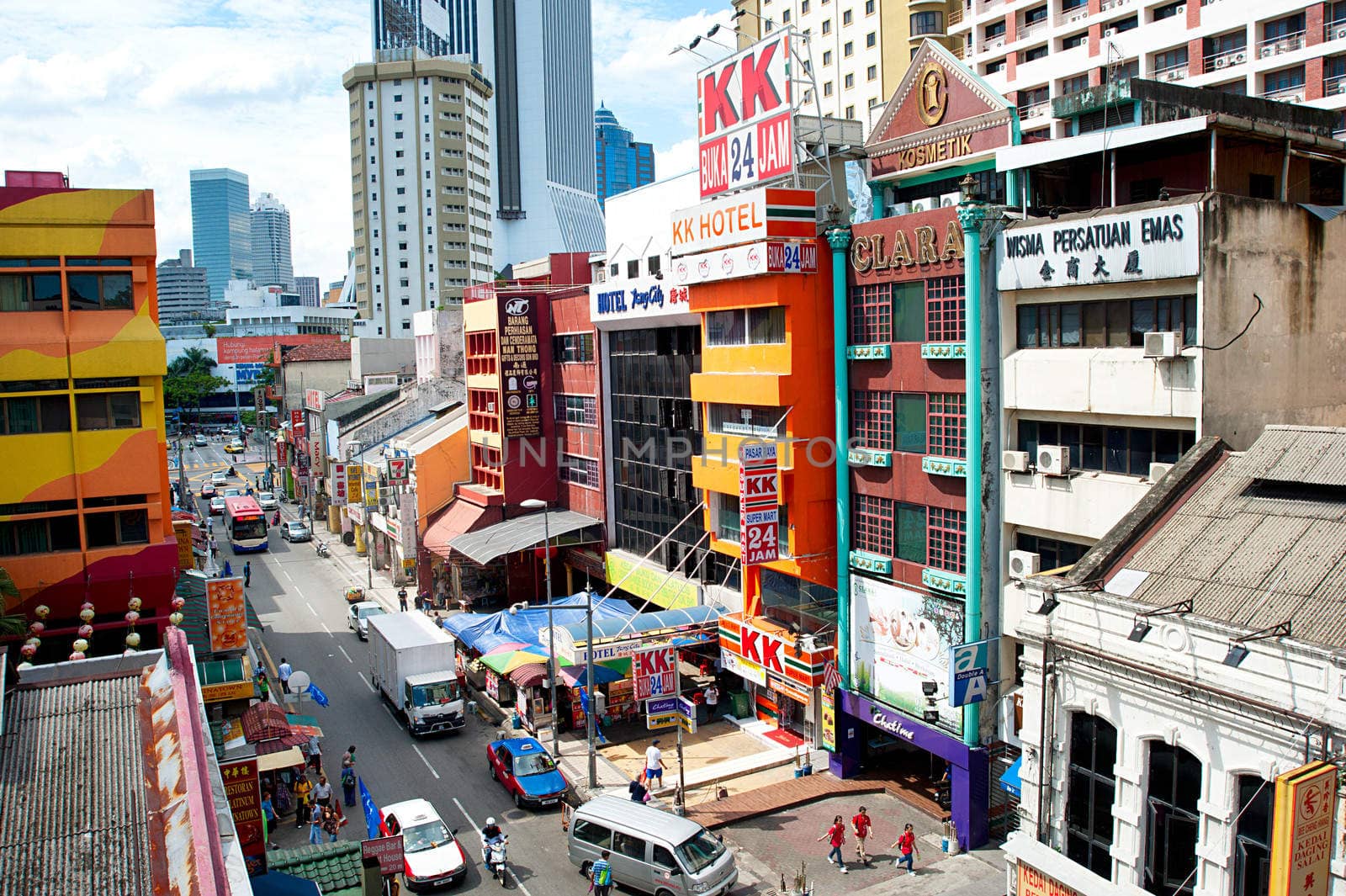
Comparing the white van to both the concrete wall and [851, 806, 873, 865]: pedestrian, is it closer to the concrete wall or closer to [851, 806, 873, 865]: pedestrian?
[851, 806, 873, 865]: pedestrian

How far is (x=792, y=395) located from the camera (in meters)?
31.9

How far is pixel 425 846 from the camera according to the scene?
2745 centimetres

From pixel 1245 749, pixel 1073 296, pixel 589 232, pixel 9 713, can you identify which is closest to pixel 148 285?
pixel 9 713

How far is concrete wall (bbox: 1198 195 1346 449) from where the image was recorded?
2223 centimetres

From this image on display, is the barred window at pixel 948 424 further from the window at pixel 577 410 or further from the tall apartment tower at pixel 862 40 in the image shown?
the tall apartment tower at pixel 862 40

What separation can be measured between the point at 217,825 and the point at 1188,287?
21.7m

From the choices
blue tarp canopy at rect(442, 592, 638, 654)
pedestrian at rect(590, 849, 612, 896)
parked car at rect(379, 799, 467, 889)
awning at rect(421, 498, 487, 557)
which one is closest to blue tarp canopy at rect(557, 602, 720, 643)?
blue tarp canopy at rect(442, 592, 638, 654)

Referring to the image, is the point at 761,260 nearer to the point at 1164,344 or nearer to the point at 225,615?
the point at 1164,344

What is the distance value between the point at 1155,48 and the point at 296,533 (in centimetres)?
6611

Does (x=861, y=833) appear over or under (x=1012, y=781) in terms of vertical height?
under

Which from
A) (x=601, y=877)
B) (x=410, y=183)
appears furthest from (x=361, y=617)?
(x=410, y=183)

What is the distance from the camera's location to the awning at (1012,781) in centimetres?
2603

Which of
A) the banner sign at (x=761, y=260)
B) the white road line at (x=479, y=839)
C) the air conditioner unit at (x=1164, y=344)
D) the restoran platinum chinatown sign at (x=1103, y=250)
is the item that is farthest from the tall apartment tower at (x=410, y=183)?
the air conditioner unit at (x=1164, y=344)

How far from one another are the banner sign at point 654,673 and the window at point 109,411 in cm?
1740
